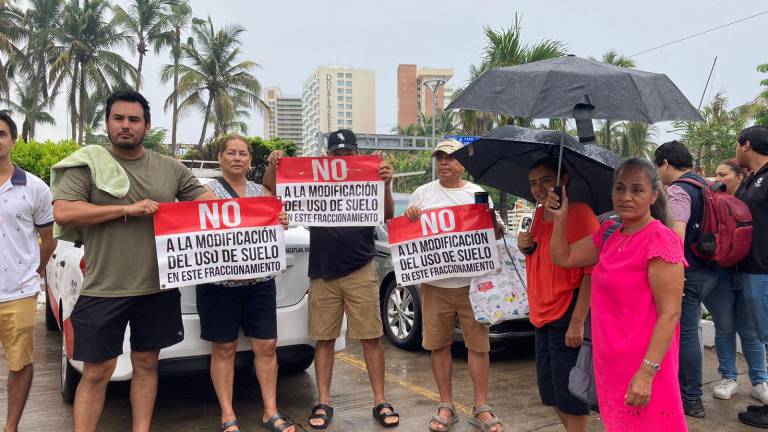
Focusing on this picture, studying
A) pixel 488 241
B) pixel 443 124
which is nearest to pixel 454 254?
pixel 488 241

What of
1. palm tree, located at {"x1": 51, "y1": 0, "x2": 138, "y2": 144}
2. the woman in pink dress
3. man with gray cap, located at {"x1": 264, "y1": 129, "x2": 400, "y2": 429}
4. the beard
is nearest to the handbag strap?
man with gray cap, located at {"x1": 264, "y1": 129, "x2": 400, "y2": 429}

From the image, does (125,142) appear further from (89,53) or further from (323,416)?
(89,53)

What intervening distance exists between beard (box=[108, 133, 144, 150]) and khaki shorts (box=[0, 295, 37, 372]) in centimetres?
112

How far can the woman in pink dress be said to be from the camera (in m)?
2.44

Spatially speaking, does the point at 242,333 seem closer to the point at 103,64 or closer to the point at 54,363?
the point at 54,363

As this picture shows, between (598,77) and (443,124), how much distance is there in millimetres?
80833

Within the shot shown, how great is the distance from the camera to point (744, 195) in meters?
4.41

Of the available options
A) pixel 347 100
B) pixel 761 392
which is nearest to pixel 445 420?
pixel 761 392

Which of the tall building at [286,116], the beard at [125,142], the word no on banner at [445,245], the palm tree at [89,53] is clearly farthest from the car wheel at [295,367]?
the tall building at [286,116]

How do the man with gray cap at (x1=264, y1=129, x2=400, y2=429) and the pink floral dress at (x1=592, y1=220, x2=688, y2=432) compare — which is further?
the man with gray cap at (x1=264, y1=129, x2=400, y2=429)

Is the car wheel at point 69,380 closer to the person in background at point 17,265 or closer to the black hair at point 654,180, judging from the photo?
the person in background at point 17,265

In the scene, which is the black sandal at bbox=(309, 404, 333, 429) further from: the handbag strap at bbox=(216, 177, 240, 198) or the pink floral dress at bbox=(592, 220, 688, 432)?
the pink floral dress at bbox=(592, 220, 688, 432)

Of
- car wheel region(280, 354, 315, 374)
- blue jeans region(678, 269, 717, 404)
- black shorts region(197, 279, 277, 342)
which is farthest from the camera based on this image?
car wheel region(280, 354, 315, 374)

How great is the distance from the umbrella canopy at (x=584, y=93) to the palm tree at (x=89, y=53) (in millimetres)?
39568
